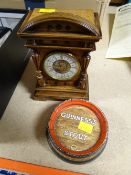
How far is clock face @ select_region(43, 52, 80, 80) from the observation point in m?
0.46

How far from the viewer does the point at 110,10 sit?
863 mm

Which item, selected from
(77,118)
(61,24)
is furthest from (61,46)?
(77,118)

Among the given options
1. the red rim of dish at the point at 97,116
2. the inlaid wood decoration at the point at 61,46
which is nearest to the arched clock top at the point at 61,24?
the inlaid wood decoration at the point at 61,46

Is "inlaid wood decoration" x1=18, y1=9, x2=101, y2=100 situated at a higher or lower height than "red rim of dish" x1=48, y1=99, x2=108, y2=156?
higher

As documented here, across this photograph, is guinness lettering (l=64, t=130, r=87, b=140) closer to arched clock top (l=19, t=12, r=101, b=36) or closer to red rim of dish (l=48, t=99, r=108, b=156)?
red rim of dish (l=48, t=99, r=108, b=156)

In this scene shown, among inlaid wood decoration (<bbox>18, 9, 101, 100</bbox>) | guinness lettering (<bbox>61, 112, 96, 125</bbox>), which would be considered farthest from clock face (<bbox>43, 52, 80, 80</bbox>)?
guinness lettering (<bbox>61, 112, 96, 125</bbox>)

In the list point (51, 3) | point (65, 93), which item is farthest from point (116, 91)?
point (51, 3)

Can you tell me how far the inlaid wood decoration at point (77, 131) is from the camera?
40 cm

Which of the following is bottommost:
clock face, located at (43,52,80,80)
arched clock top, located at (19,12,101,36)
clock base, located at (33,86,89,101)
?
clock base, located at (33,86,89,101)

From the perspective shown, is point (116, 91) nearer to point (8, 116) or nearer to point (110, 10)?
point (8, 116)

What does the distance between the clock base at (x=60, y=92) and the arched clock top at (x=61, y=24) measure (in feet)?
0.55

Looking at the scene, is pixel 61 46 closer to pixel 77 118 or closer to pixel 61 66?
pixel 61 66

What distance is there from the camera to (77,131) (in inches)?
16.8

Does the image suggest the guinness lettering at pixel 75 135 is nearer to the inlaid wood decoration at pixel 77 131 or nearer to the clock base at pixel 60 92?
the inlaid wood decoration at pixel 77 131
